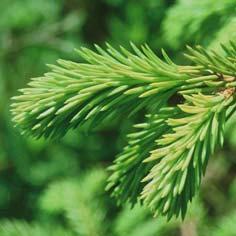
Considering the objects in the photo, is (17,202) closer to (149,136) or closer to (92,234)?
(92,234)

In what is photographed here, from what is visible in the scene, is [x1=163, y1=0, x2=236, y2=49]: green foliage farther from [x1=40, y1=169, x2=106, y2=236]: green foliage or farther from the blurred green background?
the blurred green background

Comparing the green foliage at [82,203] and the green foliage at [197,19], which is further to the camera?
the green foliage at [82,203]

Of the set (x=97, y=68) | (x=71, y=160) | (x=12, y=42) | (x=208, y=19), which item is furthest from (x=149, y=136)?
(x=12, y=42)

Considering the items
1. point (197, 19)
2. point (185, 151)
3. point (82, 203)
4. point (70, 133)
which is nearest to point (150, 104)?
point (185, 151)

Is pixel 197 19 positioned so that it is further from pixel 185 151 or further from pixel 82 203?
pixel 82 203

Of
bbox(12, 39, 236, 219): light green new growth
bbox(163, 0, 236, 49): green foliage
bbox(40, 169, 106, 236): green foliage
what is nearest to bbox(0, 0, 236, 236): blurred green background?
bbox(40, 169, 106, 236): green foliage

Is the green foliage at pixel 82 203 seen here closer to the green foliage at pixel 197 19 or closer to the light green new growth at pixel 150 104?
the green foliage at pixel 197 19

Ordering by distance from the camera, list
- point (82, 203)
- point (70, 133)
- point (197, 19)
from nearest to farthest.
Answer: point (197, 19) → point (82, 203) → point (70, 133)

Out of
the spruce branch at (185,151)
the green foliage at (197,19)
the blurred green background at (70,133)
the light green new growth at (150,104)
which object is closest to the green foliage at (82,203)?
the blurred green background at (70,133)
